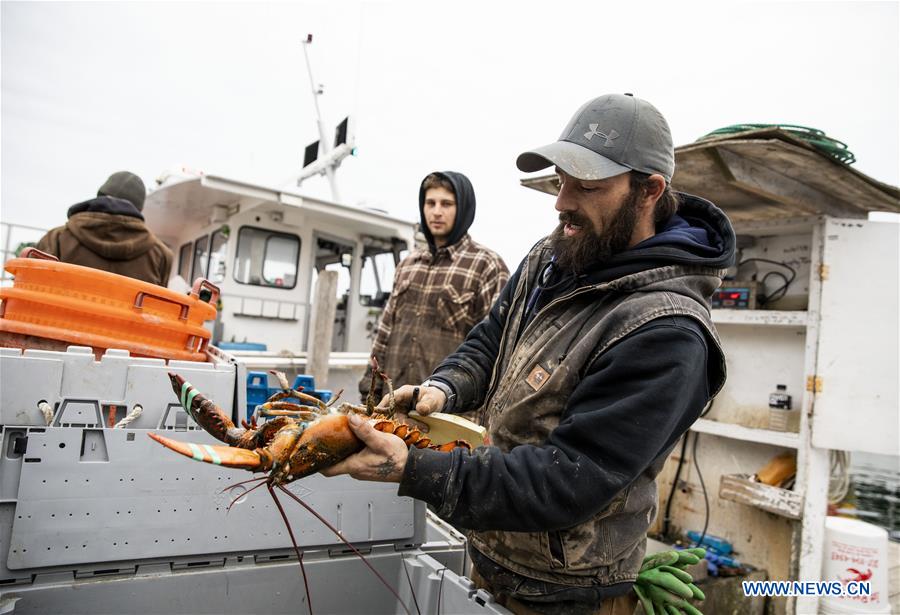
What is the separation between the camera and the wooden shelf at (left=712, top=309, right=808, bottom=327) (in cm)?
454

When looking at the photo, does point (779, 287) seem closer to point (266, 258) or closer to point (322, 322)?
point (322, 322)

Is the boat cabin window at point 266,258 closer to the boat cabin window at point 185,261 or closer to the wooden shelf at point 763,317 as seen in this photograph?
the boat cabin window at point 185,261

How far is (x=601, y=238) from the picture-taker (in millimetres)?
1876

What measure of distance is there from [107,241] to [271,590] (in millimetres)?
2626

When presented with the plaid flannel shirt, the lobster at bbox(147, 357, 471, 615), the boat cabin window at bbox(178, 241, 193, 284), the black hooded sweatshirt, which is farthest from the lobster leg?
the boat cabin window at bbox(178, 241, 193, 284)

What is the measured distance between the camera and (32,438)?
188cm

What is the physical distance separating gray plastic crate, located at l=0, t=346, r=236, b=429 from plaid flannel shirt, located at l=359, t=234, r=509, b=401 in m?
1.62

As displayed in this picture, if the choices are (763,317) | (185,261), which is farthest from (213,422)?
(185,261)

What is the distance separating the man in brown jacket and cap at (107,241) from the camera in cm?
365

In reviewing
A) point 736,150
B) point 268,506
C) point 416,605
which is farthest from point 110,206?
point 736,150

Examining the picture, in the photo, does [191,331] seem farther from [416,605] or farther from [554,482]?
[554,482]

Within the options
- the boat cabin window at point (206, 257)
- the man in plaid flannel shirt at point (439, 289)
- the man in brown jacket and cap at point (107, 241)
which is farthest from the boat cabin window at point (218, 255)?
the man in plaid flannel shirt at point (439, 289)

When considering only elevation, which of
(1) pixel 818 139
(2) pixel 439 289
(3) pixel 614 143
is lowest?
(2) pixel 439 289

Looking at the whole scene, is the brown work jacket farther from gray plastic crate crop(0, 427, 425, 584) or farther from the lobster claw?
the lobster claw
